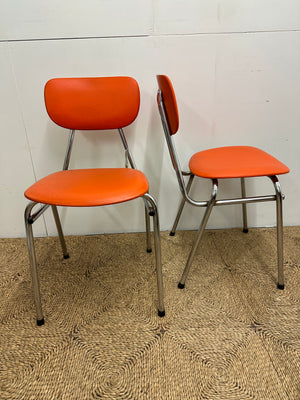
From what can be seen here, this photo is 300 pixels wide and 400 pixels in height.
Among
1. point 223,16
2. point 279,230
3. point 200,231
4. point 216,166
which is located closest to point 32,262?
point 200,231

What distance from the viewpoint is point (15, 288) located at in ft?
3.83

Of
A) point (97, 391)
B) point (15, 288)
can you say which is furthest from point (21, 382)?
point (15, 288)

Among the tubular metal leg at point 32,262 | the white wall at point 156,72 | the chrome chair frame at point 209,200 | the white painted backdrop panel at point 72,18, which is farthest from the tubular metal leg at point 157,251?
the white painted backdrop panel at point 72,18

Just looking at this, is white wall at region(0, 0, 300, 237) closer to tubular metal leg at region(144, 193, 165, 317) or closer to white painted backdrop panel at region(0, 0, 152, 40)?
white painted backdrop panel at region(0, 0, 152, 40)

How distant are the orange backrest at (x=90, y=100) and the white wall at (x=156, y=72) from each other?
13 centimetres

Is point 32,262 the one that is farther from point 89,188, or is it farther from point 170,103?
point 170,103

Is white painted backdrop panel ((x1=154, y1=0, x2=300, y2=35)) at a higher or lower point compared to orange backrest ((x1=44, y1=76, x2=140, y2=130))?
higher

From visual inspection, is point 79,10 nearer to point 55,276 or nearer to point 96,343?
point 55,276

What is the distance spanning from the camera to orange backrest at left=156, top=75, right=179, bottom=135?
0.87 metres

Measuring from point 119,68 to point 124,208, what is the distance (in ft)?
2.25

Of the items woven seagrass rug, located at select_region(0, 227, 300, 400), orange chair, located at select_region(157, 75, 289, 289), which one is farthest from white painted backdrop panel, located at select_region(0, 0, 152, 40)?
woven seagrass rug, located at select_region(0, 227, 300, 400)

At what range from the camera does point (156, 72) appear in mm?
1228

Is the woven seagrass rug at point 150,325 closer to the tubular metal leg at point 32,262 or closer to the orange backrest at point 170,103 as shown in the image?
the tubular metal leg at point 32,262

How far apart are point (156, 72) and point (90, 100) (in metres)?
0.33
